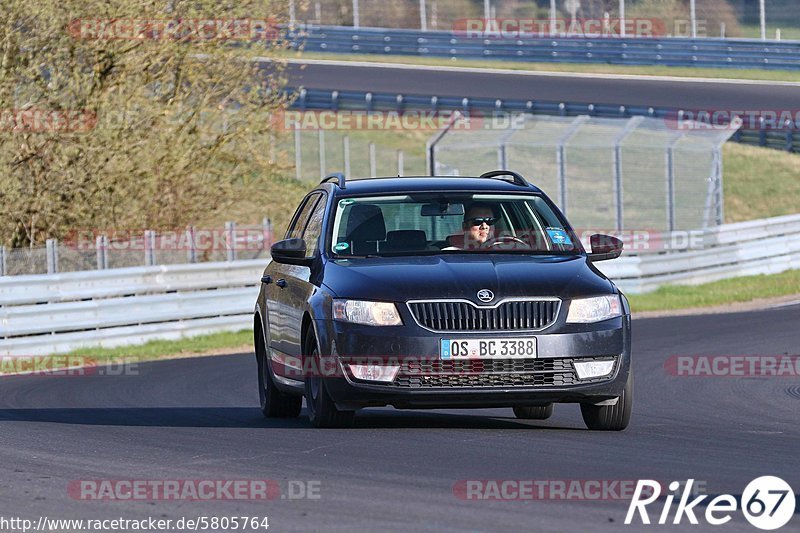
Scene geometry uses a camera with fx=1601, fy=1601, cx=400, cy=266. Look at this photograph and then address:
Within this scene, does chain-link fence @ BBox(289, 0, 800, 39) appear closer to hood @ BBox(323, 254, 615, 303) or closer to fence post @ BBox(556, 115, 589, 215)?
fence post @ BBox(556, 115, 589, 215)

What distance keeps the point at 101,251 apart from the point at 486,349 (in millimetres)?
13119

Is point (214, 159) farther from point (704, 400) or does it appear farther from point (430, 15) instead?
point (430, 15)

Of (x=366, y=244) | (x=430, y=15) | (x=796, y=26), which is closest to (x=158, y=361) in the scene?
(x=366, y=244)

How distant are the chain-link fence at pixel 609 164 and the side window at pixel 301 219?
571 inches

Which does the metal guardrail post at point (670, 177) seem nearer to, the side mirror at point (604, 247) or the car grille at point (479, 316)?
the side mirror at point (604, 247)

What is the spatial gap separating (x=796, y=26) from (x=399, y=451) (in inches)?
1383

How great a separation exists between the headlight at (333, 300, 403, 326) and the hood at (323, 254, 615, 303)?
0.04 m

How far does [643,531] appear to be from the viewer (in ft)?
20.4

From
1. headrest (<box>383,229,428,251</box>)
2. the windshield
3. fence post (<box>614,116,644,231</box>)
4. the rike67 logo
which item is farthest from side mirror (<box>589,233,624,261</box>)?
fence post (<box>614,116,644,231</box>)

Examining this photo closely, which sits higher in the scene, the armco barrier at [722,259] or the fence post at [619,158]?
the fence post at [619,158]

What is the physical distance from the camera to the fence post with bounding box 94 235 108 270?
21.4 m

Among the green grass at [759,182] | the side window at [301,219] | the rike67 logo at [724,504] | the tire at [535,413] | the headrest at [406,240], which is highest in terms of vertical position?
the headrest at [406,240]

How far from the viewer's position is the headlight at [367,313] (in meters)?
9.25

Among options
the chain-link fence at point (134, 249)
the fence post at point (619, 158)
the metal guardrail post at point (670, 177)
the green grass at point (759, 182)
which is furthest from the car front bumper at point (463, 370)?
the green grass at point (759, 182)
